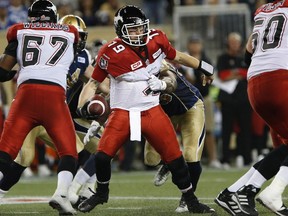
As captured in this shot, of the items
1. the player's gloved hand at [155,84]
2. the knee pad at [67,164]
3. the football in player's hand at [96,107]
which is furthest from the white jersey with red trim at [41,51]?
the player's gloved hand at [155,84]

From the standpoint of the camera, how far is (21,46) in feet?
22.7

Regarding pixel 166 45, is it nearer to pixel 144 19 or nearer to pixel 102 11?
pixel 144 19

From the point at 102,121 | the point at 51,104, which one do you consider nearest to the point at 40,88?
the point at 51,104

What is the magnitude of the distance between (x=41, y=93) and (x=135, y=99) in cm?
70

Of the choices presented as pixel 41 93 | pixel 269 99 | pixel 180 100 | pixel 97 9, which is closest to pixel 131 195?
pixel 180 100

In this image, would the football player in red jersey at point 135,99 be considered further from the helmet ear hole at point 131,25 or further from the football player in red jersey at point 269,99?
the football player in red jersey at point 269,99

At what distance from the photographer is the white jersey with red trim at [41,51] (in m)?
6.92

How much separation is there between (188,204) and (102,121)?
3.34 ft

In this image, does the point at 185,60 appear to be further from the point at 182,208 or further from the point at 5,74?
the point at 5,74

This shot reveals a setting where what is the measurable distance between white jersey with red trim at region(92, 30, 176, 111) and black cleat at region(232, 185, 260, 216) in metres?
0.94

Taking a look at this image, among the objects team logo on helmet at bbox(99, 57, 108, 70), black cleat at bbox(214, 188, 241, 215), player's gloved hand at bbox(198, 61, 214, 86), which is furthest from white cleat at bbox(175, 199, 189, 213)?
team logo on helmet at bbox(99, 57, 108, 70)

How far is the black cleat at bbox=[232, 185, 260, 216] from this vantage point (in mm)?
6613

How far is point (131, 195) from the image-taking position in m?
9.07

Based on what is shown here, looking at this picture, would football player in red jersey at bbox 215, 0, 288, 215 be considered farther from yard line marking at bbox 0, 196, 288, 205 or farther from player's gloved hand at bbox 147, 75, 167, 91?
yard line marking at bbox 0, 196, 288, 205
